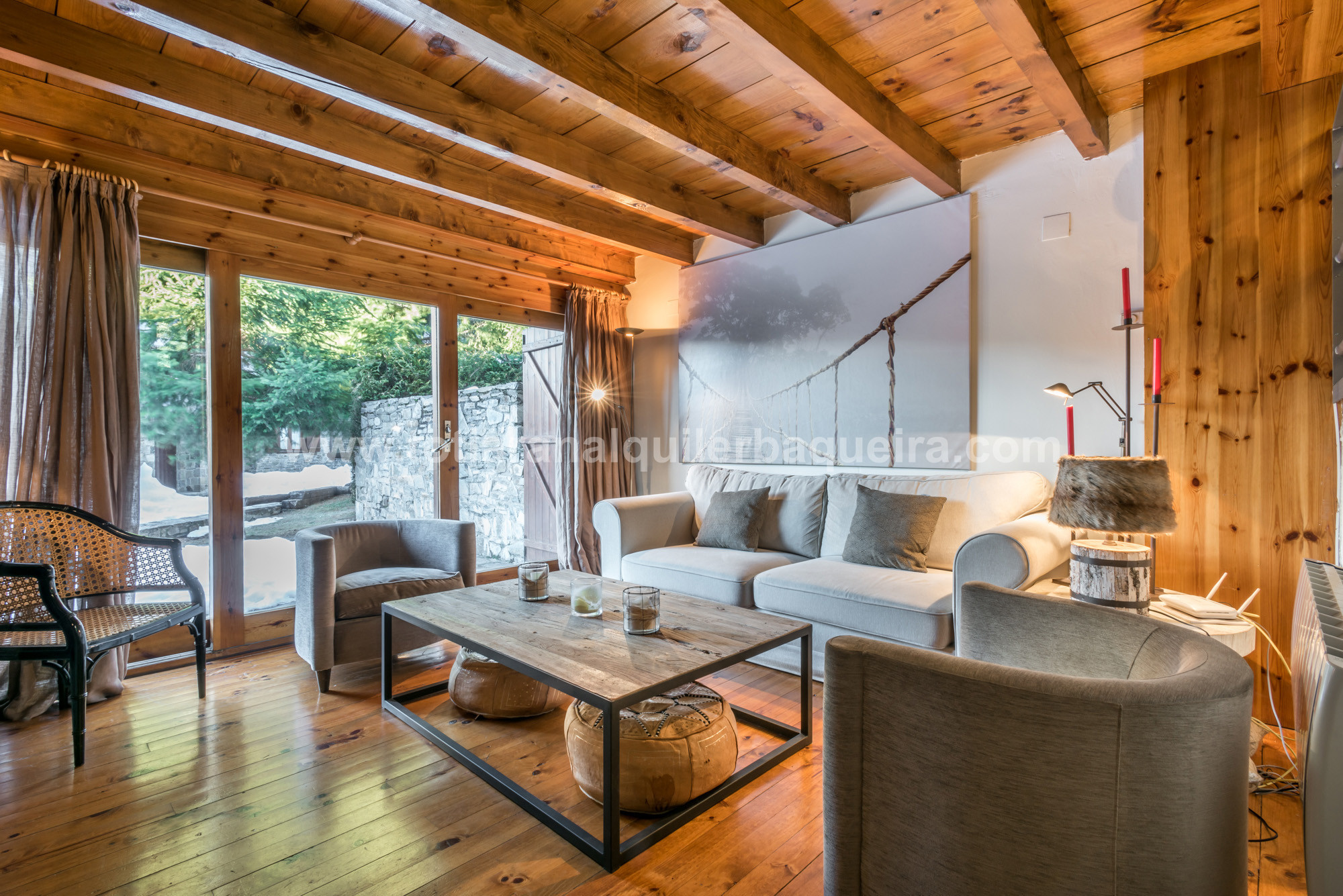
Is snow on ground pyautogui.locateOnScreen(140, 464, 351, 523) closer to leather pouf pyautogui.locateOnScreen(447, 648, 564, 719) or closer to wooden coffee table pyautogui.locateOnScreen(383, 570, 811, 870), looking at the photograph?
wooden coffee table pyautogui.locateOnScreen(383, 570, 811, 870)

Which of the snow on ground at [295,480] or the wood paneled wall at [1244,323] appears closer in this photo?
the wood paneled wall at [1244,323]

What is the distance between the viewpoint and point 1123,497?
1.70 meters

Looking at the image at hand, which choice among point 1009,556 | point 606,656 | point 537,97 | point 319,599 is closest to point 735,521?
point 1009,556

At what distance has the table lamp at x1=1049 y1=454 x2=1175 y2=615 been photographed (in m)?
1.70

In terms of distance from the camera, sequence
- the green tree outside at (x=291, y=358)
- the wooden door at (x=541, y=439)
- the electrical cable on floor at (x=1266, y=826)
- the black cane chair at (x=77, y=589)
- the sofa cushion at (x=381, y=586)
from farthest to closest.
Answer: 1. the wooden door at (x=541, y=439)
2. the green tree outside at (x=291, y=358)
3. the sofa cushion at (x=381, y=586)
4. the black cane chair at (x=77, y=589)
5. the electrical cable on floor at (x=1266, y=826)

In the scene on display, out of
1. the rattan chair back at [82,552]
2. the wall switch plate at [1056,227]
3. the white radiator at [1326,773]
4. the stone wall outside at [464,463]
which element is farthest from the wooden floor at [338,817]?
the wall switch plate at [1056,227]

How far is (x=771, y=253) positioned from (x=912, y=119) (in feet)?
4.05

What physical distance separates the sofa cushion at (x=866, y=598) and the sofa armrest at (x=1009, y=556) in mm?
87

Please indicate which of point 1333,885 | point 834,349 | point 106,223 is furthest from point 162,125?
point 1333,885

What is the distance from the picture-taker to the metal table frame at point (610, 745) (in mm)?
1528

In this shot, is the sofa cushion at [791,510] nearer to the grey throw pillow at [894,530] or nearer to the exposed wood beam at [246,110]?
the grey throw pillow at [894,530]

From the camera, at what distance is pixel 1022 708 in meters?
0.87

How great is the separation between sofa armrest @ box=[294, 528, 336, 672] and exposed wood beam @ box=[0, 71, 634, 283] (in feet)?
5.49

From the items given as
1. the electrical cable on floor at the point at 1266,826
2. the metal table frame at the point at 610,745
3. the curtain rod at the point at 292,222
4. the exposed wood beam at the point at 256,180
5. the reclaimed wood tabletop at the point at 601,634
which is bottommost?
the electrical cable on floor at the point at 1266,826
